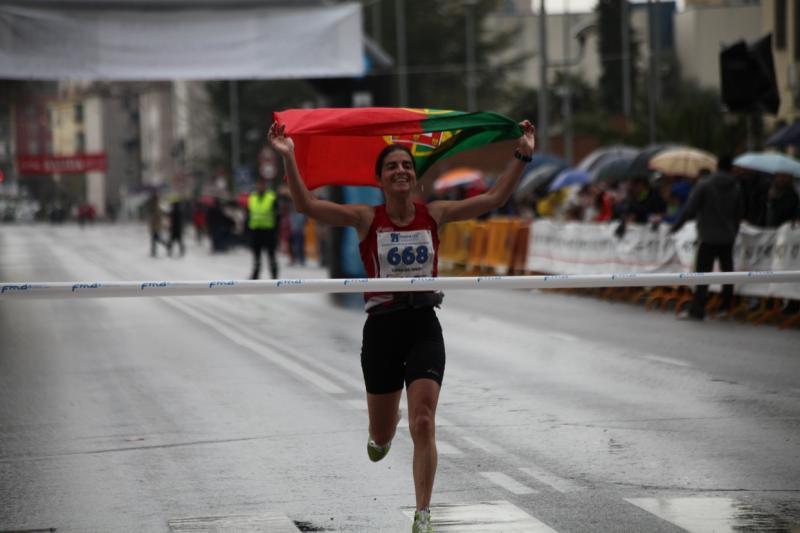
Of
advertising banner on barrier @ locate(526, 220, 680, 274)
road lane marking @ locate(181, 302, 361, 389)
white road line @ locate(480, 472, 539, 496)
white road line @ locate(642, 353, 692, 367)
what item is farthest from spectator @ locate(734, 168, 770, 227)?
white road line @ locate(480, 472, 539, 496)

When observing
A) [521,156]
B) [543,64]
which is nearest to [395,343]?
[521,156]

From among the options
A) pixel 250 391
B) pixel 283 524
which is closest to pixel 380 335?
pixel 283 524

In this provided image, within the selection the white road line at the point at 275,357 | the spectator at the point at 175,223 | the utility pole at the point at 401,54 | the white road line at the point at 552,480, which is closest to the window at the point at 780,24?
the spectator at the point at 175,223

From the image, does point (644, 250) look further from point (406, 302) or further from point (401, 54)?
point (401, 54)

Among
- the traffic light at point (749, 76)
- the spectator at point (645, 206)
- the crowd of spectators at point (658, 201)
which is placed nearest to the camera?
the traffic light at point (749, 76)

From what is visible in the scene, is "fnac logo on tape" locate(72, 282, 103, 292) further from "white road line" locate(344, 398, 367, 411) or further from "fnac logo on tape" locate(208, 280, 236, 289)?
"white road line" locate(344, 398, 367, 411)

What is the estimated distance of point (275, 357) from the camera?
14883 mm

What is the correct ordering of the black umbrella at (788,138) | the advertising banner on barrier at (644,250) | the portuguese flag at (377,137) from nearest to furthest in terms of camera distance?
the portuguese flag at (377,137), the advertising banner on barrier at (644,250), the black umbrella at (788,138)

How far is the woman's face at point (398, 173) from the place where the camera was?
7074mm

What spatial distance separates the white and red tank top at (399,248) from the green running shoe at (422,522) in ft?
3.31

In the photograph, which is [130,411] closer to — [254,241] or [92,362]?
[92,362]

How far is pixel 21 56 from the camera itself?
2164cm

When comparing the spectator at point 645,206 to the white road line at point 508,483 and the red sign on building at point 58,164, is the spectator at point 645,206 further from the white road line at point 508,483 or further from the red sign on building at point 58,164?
the red sign on building at point 58,164

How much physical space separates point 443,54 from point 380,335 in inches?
3051
